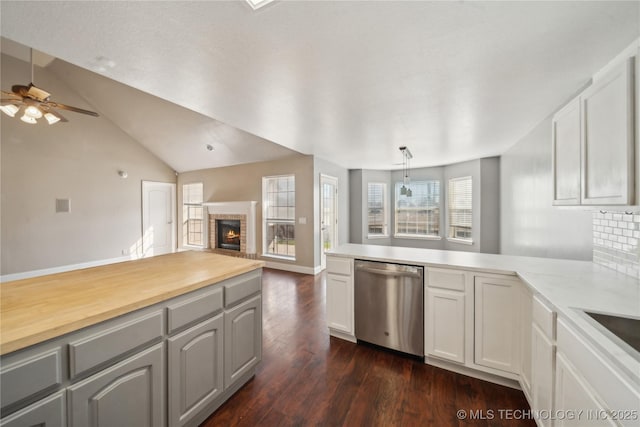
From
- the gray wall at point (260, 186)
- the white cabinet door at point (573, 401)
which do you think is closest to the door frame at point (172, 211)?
the gray wall at point (260, 186)

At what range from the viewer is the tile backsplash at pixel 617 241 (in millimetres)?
1544

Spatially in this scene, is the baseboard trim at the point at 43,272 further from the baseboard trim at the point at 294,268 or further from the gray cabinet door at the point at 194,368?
the gray cabinet door at the point at 194,368

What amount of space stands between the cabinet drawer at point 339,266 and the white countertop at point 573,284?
0.22 feet

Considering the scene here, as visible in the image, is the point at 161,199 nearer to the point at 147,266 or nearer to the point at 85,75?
the point at 85,75

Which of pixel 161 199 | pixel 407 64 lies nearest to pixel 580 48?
pixel 407 64

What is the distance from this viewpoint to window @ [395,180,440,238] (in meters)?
6.34

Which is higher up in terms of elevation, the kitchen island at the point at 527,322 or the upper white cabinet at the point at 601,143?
the upper white cabinet at the point at 601,143

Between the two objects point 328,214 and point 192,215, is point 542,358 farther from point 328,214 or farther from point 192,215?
point 192,215

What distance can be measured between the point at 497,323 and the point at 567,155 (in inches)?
51.7

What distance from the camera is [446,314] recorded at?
196cm

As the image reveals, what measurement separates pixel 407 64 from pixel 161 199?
712 centimetres

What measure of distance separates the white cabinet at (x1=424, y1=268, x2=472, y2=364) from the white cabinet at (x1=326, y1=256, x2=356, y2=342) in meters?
0.71

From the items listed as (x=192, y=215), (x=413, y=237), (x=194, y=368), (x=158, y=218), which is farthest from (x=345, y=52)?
(x=158, y=218)

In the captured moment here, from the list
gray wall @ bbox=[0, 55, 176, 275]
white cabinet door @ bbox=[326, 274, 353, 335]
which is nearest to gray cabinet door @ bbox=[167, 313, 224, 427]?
white cabinet door @ bbox=[326, 274, 353, 335]
